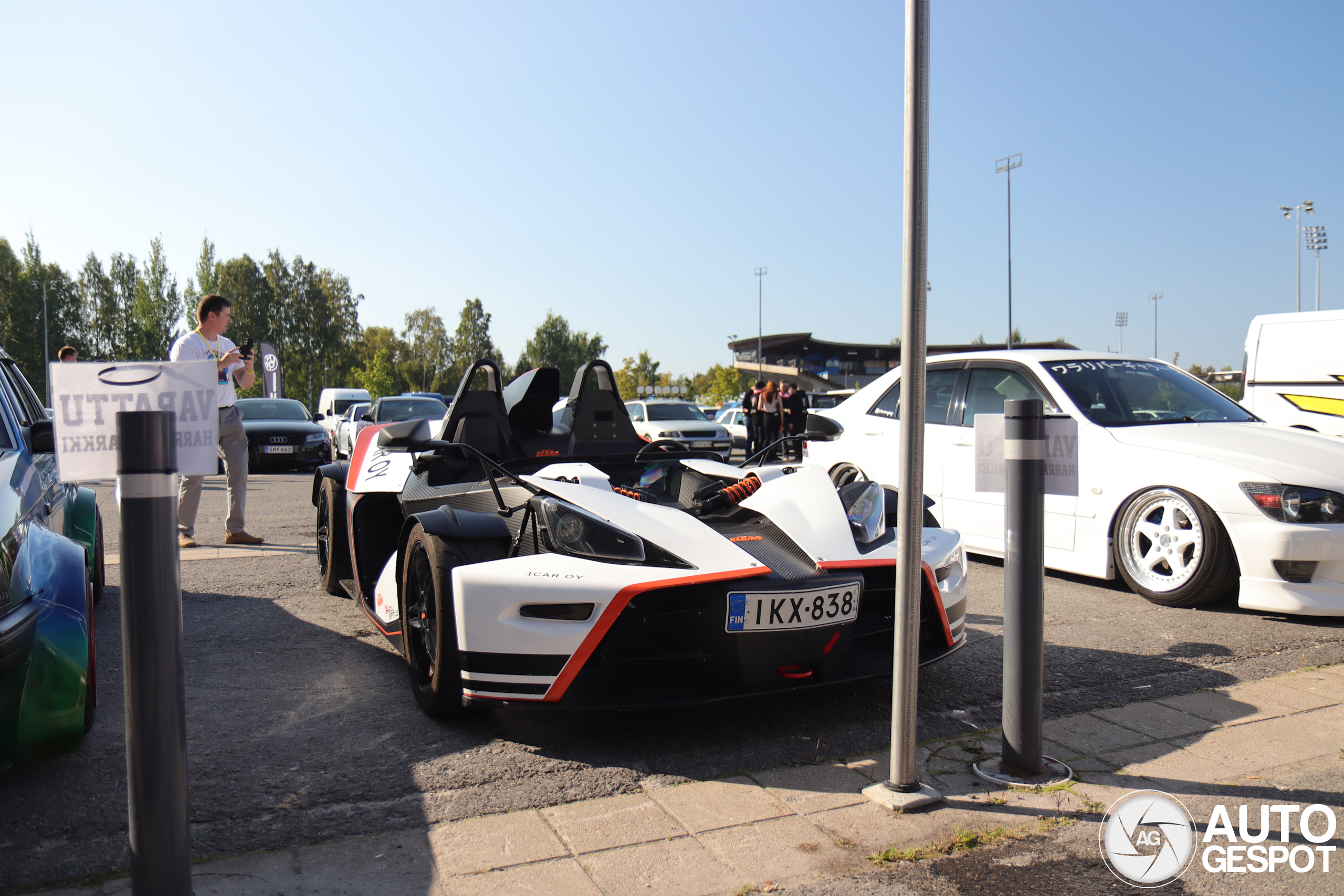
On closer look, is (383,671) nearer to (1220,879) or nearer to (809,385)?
(1220,879)

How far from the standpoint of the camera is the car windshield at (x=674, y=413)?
22688 millimetres

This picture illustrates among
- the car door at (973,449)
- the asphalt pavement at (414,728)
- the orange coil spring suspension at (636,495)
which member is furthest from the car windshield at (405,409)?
the orange coil spring suspension at (636,495)

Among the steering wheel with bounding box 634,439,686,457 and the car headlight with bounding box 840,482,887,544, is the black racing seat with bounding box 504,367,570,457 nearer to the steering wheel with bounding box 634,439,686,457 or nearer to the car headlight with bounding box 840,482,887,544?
the steering wheel with bounding box 634,439,686,457

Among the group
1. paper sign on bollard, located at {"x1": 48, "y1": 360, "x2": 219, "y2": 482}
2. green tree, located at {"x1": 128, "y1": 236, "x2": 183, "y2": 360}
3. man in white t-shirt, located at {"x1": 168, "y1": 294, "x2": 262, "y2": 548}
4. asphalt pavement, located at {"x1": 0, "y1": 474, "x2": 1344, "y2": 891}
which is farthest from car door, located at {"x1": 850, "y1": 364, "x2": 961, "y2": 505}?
green tree, located at {"x1": 128, "y1": 236, "x2": 183, "y2": 360}

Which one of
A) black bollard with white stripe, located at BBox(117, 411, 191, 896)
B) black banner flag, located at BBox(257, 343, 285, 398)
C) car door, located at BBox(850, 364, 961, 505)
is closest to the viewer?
black bollard with white stripe, located at BBox(117, 411, 191, 896)

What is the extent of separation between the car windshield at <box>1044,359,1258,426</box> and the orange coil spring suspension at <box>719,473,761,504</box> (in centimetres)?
311

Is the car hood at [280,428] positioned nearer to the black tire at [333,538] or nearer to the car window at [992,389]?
the black tire at [333,538]

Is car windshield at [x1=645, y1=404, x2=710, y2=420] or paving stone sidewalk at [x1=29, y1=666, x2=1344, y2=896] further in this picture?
car windshield at [x1=645, y1=404, x2=710, y2=420]

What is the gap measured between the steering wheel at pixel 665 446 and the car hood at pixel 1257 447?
9.08 feet

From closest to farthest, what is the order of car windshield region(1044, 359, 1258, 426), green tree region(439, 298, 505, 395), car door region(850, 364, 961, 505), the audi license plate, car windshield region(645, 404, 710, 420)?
the audi license plate → car windshield region(1044, 359, 1258, 426) → car door region(850, 364, 961, 505) → car windshield region(645, 404, 710, 420) → green tree region(439, 298, 505, 395)

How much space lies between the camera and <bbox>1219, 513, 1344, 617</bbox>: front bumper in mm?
4512

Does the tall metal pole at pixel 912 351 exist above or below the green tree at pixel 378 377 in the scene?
below

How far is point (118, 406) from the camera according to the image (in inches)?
85.8
